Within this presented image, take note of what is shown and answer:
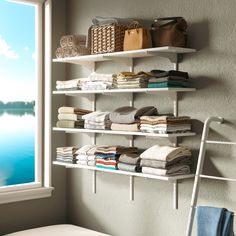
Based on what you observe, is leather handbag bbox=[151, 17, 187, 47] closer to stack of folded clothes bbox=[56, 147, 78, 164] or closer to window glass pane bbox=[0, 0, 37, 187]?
stack of folded clothes bbox=[56, 147, 78, 164]

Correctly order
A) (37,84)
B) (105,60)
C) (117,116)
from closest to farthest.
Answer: (117,116) < (105,60) < (37,84)

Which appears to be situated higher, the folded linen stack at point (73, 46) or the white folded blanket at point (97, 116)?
the folded linen stack at point (73, 46)

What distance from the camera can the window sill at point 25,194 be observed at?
384cm

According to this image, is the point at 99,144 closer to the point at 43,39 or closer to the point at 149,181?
the point at 149,181

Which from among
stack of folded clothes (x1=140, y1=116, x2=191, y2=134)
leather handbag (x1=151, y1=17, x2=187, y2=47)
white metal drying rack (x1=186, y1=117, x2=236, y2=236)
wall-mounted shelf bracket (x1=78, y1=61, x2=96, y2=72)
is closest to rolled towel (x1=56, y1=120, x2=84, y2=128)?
wall-mounted shelf bracket (x1=78, y1=61, x2=96, y2=72)

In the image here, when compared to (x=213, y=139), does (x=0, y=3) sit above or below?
above

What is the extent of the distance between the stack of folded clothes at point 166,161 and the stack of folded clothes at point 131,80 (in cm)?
43

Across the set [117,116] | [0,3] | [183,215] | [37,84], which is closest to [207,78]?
[117,116]

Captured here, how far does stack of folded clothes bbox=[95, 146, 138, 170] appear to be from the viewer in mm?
3488

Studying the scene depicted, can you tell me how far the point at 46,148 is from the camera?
4.17m

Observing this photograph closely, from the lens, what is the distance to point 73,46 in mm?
3799

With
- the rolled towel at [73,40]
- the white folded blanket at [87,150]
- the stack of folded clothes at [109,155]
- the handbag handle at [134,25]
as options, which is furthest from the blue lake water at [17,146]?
the handbag handle at [134,25]

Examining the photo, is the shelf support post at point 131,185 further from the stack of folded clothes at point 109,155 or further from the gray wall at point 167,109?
the stack of folded clothes at point 109,155

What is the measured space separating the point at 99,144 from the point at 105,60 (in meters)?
0.65
